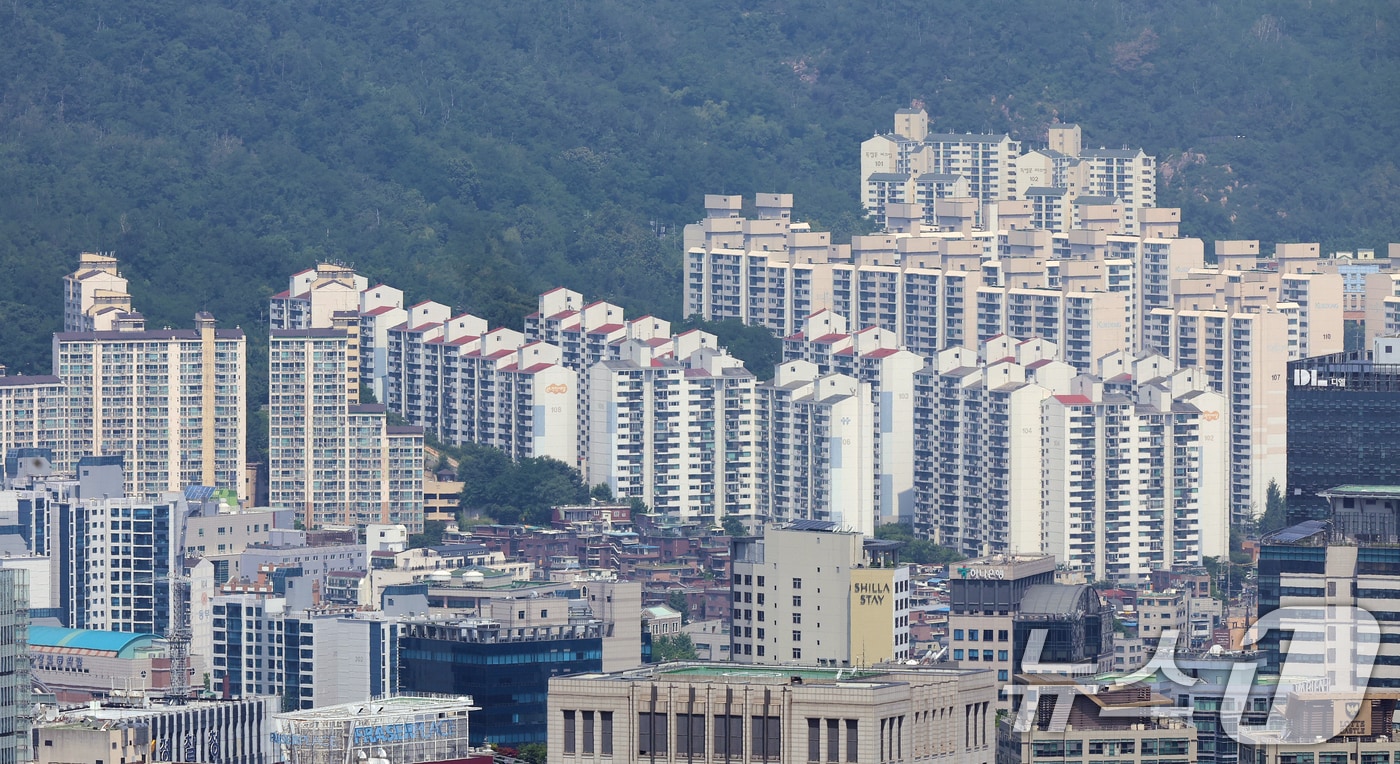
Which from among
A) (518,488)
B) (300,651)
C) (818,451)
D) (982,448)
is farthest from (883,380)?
(300,651)

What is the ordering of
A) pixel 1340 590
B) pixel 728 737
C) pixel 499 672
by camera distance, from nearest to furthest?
pixel 728 737 → pixel 1340 590 → pixel 499 672

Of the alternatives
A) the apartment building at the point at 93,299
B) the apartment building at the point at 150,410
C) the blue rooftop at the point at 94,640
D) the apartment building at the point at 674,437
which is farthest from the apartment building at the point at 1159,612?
the apartment building at the point at 93,299

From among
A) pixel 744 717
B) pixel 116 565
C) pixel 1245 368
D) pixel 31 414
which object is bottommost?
pixel 744 717

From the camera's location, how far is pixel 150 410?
2603 inches

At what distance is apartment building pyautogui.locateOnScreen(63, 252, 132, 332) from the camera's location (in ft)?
228

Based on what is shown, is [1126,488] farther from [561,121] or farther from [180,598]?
[561,121]

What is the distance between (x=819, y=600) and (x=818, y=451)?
20.3m

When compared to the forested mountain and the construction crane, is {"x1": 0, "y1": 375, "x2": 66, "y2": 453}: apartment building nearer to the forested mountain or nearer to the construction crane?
the construction crane

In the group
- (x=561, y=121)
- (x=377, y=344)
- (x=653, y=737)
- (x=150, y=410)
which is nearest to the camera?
(x=653, y=737)

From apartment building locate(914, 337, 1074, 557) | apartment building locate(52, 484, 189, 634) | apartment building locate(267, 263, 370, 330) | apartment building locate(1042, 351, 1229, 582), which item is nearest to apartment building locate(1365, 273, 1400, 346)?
apartment building locate(914, 337, 1074, 557)

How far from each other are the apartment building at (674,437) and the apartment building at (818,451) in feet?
1.23

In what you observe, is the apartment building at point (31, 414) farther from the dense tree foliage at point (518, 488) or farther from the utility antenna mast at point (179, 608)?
the dense tree foliage at point (518, 488)

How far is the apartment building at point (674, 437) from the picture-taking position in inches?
2677

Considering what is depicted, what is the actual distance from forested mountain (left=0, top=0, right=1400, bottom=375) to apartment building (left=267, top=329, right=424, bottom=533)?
6.31 m
